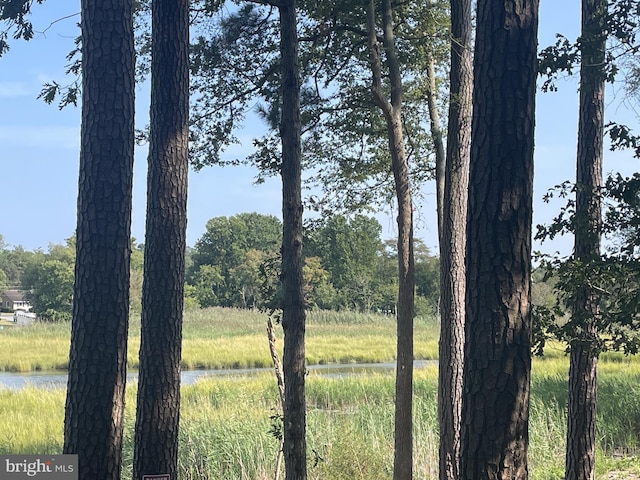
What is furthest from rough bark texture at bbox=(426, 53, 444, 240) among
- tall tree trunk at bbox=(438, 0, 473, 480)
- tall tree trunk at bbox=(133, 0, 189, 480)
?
tall tree trunk at bbox=(133, 0, 189, 480)

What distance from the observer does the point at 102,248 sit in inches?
144

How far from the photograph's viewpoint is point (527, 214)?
322 centimetres

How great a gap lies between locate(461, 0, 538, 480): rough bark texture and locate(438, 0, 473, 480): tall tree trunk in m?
3.09

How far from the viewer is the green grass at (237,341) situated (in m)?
22.0

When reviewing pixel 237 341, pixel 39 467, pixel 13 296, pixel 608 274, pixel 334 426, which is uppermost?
pixel 608 274

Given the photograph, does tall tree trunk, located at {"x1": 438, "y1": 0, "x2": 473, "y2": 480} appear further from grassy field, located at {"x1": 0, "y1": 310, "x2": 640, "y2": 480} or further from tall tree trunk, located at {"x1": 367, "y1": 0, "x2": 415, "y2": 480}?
grassy field, located at {"x1": 0, "y1": 310, "x2": 640, "y2": 480}

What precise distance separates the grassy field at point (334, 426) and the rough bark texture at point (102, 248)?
7.80 ft

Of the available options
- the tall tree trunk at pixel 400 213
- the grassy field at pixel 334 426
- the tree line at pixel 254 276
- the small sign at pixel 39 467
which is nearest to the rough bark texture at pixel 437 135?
the tall tree trunk at pixel 400 213

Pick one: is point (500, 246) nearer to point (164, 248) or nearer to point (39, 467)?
point (164, 248)

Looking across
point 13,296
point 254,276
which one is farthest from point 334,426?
point 13,296

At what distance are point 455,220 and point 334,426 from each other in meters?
3.37

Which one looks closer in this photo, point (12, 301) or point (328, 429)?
point (328, 429)

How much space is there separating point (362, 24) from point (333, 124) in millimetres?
1288

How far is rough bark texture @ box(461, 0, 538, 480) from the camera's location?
3.11 metres
